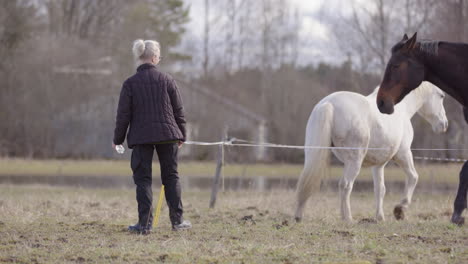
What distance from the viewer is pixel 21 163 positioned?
80.9 ft

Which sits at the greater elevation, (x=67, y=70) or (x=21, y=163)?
(x=67, y=70)

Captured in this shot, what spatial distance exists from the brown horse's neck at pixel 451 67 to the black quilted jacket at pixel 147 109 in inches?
120

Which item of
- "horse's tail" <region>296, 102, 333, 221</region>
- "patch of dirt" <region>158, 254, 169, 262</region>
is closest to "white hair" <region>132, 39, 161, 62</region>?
"patch of dirt" <region>158, 254, 169, 262</region>

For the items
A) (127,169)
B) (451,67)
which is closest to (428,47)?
(451,67)

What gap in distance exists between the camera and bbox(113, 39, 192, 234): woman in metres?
6.68

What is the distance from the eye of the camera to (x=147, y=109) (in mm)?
6695

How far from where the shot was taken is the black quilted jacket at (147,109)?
667cm

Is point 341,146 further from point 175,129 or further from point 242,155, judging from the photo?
point 242,155

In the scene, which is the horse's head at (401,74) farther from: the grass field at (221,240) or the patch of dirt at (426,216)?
the patch of dirt at (426,216)

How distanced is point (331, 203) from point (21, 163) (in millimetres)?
15774

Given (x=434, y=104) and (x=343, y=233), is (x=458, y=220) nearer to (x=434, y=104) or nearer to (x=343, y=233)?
(x=343, y=233)

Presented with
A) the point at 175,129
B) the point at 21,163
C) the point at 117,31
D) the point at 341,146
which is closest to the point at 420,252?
the point at 175,129

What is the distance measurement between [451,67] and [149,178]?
3.73 metres

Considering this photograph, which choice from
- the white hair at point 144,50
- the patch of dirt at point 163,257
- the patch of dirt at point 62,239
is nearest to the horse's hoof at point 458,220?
the patch of dirt at point 163,257
